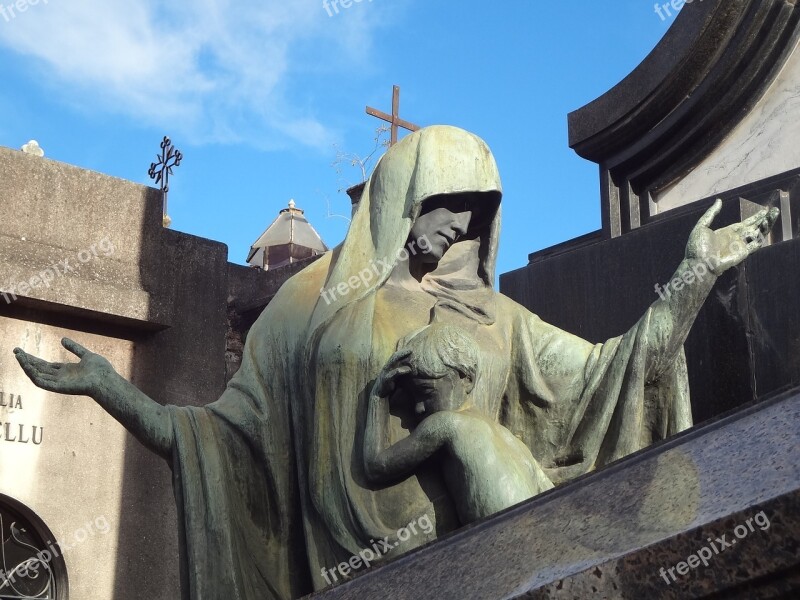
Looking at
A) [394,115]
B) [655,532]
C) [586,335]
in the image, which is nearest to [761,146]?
[586,335]

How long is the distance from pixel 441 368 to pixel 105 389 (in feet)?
3.88

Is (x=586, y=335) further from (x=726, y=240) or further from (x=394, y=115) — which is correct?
(x=394, y=115)

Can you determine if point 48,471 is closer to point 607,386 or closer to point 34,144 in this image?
point 34,144

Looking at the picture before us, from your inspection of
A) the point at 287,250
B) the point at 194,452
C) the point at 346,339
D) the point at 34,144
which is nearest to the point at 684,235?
the point at 346,339

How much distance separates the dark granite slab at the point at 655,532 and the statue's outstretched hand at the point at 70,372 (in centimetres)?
178

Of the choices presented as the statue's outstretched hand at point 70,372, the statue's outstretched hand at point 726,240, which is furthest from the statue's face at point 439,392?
the statue's outstretched hand at point 70,372

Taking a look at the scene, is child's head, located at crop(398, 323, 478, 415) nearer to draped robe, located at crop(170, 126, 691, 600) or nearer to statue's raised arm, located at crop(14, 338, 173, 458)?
draped robe, located at crop(170, 126, 691, 600)

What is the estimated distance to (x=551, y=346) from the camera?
5031mm

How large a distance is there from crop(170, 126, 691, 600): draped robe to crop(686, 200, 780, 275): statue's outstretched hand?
0.29 meters

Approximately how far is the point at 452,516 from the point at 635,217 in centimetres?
199

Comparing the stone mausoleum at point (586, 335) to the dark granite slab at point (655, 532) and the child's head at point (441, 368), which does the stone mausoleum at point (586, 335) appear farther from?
the child's head at point (441, 368)

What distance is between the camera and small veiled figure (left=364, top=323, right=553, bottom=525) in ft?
14.0

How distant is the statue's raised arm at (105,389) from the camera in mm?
4707

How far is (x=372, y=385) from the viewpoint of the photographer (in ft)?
15.5
